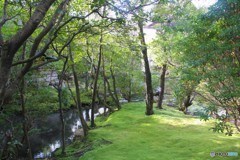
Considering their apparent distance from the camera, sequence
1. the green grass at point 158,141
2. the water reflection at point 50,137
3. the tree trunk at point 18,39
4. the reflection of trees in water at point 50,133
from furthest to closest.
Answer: the reflection of trees in water at point 50,133 < the water reflection at point 50,137 < the green grass at point 158,141 < the tree trunk at point 18,39

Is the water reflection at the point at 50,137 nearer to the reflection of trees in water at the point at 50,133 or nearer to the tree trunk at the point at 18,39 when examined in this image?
the reflection of trees in water at the point at 50,133

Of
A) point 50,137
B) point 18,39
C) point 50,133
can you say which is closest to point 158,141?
point 18,39

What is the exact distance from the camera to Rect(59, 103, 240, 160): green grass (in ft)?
27.1

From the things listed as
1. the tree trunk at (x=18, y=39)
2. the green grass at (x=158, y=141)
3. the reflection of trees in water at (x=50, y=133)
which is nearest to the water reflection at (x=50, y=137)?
the reflection of trees in water at (x=50, y=133)

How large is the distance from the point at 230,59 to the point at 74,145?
873 centimetres

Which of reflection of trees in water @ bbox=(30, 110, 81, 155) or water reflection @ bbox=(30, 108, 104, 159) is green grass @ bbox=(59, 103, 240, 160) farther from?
reflection of trees in water @ bbox=(30, 110, 81, 155)

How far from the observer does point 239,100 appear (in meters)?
6.57

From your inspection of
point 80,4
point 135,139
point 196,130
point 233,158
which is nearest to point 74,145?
point 135,139

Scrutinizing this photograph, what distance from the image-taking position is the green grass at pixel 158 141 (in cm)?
825

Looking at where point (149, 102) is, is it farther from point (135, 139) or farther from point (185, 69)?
point (185, 69)

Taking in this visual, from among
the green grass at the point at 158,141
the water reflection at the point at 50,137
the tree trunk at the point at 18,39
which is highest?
the tree trunk at the point at 18,39

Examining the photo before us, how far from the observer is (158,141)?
1014 cm

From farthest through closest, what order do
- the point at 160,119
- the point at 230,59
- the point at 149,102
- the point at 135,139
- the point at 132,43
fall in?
the point at 149,102
the point at 160,119
the point at 135,139
the point at 132,43
the point at 230,59

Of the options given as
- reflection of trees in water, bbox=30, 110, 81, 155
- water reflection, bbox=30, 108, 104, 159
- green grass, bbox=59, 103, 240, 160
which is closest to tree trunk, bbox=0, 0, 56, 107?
green grass, bbox=59, 103, 240, 160
